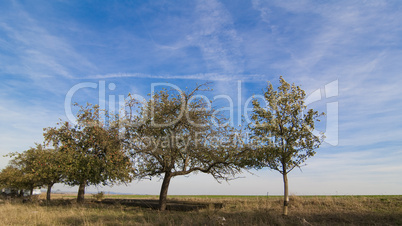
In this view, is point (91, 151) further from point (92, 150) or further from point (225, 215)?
point (225, 215)

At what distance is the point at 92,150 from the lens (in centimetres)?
2717

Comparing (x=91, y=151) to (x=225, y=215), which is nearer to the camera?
(x=225, y=215)

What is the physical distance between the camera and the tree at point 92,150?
24266 millimetres

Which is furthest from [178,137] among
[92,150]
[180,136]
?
[92,150]

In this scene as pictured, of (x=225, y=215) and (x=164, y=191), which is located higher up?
(x=164, y=191)

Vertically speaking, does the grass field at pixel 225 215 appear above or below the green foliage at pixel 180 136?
below

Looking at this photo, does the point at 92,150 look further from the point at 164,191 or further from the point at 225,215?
the point at 225,215

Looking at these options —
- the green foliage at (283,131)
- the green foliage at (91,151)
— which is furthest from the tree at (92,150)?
the green foliage at (283,131)

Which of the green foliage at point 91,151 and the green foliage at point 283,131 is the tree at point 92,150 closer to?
the green foliage at point 91,151

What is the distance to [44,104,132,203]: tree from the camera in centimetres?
2427

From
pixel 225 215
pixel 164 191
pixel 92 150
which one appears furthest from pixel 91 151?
pixel 225 215

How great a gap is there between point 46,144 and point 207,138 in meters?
17.0

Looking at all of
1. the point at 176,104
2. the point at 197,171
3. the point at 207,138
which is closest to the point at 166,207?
the point at 197,171

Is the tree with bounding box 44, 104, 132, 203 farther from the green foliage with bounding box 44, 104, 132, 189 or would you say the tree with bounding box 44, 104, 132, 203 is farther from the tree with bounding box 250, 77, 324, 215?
the tree with bounding box 250, 77, 324, 215
